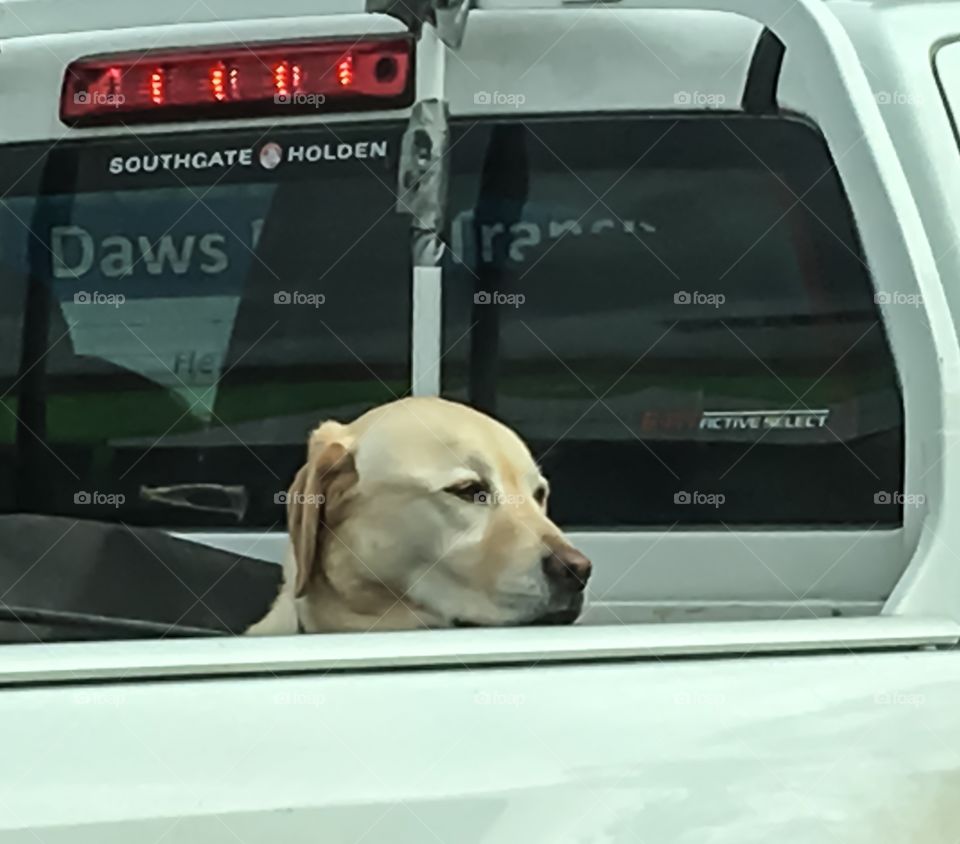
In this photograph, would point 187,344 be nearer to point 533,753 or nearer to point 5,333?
point 5,333

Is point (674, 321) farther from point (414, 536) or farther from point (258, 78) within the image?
point (258, 78)

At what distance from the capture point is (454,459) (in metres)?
2.00

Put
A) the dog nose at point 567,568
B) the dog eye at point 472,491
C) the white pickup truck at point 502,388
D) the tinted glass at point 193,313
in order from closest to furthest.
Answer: the white pickup truck at point 502,388 < the dog nose at point 567,568 < the dog eye at point 472,491 < the tinted glass at point 193,313

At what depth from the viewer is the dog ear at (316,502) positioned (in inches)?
77.8

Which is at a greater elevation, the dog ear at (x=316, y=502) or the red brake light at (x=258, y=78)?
the red brake light at (x=258, y=78)

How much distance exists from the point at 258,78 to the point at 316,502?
2.94 feet

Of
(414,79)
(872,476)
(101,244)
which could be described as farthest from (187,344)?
(872,476)

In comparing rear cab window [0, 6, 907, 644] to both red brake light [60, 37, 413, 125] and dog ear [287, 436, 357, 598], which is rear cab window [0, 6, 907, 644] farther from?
dog ear [287, 436, 357, 598]

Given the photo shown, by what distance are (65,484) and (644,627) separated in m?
1.64

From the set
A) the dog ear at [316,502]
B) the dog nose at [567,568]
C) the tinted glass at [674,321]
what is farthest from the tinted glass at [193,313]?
the dog nose at [567,568]

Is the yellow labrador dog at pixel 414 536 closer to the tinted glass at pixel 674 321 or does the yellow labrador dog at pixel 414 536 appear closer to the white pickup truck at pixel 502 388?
the white pickup truck at pixel 502 388

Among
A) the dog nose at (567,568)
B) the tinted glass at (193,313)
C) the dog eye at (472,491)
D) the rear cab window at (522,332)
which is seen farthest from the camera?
the tinted glass at (193,313)

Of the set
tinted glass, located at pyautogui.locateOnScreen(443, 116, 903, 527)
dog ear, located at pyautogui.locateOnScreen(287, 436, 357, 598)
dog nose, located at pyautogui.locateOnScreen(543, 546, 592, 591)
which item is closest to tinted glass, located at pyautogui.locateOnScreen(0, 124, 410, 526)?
tinted glass, located at pyautogui.locateOnScreen(443, 116, 903, 527)

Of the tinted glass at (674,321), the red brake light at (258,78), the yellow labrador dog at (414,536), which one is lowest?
the yellow labrador dog at (414,536)
